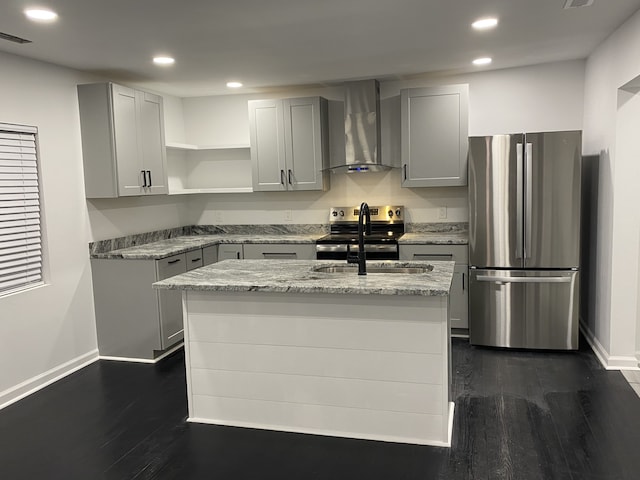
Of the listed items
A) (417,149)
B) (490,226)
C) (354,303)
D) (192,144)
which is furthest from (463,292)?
(192,144)

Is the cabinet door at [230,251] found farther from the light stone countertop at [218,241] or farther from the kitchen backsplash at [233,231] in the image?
the kitchen backsplash at [233,231]

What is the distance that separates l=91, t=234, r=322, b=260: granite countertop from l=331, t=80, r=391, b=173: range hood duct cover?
855 mm

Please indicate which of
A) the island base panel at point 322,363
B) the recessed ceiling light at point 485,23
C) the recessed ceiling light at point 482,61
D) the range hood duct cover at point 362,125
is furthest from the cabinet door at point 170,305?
the recessed ceiling light at point 482,61

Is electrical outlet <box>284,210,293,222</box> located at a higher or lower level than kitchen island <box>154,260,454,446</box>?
higher

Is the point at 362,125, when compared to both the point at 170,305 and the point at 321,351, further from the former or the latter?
the point at 321,351

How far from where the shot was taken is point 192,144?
598 centimetres

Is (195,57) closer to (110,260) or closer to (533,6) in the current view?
(110,260)

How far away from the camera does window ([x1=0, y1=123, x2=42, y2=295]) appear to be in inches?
145

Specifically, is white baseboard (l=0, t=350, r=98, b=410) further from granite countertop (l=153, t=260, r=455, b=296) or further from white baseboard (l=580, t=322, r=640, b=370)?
white baseboard (l=580, t=322, r=640, b=370)

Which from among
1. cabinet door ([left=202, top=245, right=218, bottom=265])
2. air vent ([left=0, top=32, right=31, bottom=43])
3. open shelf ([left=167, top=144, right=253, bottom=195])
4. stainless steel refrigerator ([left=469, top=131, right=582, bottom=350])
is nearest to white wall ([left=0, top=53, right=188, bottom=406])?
air vent ([left=0, top=32, right=31, bottom=43])

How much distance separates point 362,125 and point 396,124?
0.42 m

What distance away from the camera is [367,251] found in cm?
482

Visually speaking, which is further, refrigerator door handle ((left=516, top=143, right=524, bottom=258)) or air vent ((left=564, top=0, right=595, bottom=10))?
refrigerator door handle ((left=516, top=143, right=524, bottom=258))

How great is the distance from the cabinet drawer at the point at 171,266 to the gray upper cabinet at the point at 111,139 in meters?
0.66
